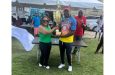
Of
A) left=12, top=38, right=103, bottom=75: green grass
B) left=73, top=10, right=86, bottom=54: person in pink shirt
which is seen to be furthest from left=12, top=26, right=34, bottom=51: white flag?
left=73, top=10, right=86, bottom=54: person in pink shirt

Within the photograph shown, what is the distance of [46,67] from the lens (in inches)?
138

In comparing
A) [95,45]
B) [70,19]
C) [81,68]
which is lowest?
[81,68]

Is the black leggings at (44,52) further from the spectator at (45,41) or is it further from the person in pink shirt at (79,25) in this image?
the person in pink shirt at (79,25)

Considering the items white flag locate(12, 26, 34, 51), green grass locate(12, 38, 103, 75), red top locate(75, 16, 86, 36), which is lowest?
green grass locate(12, 38, 103, 75)

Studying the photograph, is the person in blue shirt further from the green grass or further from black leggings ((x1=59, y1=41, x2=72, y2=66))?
black leggings ((x1=59, y1=41, x2=72, y2=66))

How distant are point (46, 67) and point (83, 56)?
1.21 ft

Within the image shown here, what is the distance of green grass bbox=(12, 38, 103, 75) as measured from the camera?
11.3ft

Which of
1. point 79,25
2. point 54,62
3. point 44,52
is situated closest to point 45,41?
point 44,52

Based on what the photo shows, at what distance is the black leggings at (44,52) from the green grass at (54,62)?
0.04m

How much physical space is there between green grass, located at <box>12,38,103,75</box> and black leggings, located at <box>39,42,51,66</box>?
0.13 feet
